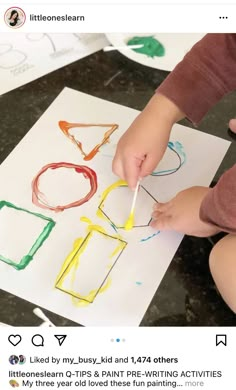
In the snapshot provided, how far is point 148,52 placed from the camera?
0.91 metres

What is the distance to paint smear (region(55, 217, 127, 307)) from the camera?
633mm

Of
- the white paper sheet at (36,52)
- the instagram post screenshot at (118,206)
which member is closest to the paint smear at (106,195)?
the instagram post screenshot at (118,206)

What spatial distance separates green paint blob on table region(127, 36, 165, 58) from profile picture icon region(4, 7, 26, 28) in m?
0.22

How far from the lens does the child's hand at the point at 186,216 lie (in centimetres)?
68

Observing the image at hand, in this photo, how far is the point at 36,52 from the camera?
2.98ft

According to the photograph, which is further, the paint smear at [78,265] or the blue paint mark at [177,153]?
the blue paint mark at [177,153]

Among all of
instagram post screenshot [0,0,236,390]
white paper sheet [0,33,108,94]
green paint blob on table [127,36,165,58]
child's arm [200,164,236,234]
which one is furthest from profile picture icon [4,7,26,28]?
child's arm [200,164,236,234]

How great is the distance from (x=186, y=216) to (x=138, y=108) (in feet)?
0.76
